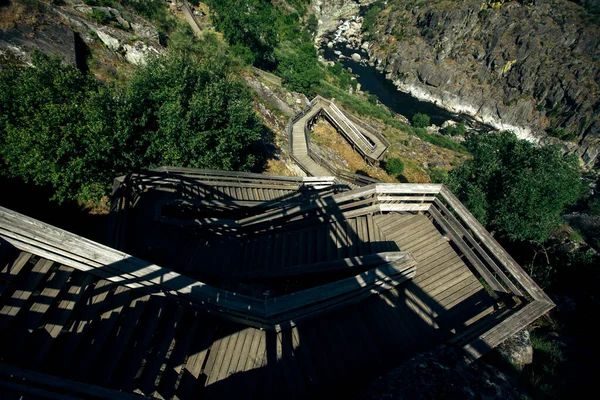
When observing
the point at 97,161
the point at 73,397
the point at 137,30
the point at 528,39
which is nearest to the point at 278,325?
the point at 73,397

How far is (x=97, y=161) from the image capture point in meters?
11.8

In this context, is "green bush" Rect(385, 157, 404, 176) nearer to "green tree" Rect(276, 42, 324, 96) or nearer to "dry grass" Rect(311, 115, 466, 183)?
"dry grass" Rect(311, 115, 466, 183)

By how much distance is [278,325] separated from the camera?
6102 millimetres

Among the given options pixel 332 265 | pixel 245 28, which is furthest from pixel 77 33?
pixel 332 265

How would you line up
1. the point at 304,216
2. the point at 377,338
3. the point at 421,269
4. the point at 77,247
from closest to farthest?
the point at 77,247
the point at 377,338
the point at 421,269
the point at 304,216

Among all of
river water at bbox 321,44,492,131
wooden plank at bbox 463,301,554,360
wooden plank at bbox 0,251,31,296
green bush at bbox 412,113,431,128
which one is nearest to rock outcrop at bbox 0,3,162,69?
wooden plank at bbox 0,251,31,296

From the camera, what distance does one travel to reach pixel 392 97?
281 ft

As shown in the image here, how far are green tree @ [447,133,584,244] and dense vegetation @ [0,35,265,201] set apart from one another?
12.8 meters

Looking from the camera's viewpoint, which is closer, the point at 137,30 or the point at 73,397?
the point at 73,397

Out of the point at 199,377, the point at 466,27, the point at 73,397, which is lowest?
A: the point at 199,377

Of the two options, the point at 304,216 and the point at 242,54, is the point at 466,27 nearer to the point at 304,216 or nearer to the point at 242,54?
the point at 242,54

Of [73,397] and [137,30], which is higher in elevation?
[137,30]

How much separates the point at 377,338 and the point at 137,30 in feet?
101

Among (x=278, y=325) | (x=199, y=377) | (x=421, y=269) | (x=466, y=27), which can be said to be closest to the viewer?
(x=199, y=377)
